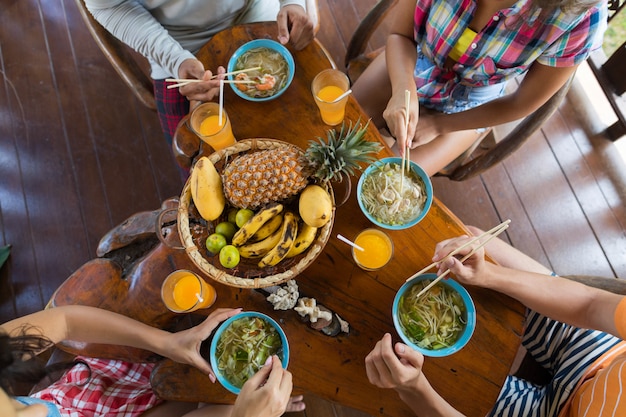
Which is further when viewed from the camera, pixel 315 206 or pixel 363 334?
pixel 363 334

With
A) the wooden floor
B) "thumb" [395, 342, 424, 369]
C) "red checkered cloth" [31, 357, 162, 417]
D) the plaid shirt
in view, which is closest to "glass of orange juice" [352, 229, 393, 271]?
"thumb" [395, 342, 424, 369]

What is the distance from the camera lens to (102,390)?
4.79ft

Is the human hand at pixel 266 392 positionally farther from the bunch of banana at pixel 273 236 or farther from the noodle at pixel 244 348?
the bunch of banana at pixel 273 236

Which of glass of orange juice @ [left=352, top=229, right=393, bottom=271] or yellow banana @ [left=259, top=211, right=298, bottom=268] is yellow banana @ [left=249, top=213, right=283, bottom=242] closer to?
yellow banana @ [left=259, top=211, right=298, bottom=268]

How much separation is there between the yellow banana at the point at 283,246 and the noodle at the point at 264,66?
51 cm

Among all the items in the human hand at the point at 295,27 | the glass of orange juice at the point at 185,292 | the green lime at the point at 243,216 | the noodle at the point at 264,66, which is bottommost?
the glass of orange juice at the point at 185,292

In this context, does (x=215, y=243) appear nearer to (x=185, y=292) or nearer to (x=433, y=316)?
(x=185, y=292)

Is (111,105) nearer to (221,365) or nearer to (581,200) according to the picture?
(221,365)

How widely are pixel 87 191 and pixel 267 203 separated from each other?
5.68 feet

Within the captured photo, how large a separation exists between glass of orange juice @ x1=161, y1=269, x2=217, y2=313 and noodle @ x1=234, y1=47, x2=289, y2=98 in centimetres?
67

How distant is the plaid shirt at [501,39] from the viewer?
4.09 ft

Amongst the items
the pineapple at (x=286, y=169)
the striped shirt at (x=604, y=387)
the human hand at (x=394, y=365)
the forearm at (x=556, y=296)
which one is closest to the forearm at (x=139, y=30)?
the pineapple at (x=286, y=169)

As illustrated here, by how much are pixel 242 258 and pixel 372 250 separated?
41cm

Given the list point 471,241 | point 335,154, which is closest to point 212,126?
point 335,154
